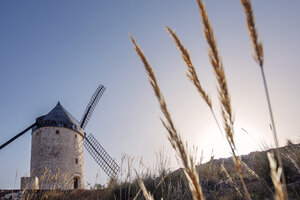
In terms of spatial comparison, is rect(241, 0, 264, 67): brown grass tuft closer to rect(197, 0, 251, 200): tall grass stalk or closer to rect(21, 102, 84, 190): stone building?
rect(197, 0, 251, 200): tall grass stalk

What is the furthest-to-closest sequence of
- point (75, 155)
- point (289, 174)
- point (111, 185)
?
point (75, 155) → point (289, 174) → point (111, 185)

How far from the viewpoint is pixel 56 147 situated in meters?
14.1

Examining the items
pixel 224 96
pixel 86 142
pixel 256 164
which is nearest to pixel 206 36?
pixel 224 96

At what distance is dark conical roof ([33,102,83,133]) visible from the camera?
14516 mm

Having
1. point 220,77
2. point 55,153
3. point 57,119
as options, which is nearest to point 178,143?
point 220,77

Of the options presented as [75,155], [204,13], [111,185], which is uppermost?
[75,155]

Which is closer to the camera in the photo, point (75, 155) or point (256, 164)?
point (256, 164)

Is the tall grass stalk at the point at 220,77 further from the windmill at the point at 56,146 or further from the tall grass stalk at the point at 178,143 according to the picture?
the windmill at the point at 56,146

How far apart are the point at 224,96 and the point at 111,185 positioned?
423 cm

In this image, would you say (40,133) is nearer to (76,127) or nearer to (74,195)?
(76,127)

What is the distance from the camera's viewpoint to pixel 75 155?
15.0m

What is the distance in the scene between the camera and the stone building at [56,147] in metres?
13.6

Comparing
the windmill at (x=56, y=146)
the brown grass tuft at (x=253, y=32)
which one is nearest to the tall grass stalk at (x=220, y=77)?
the brown grass tuft at (x=253, y=32)

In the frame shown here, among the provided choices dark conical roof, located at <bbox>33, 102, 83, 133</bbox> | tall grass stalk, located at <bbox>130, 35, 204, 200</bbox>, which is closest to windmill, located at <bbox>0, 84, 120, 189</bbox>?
dark conical roof, located at <bbox>33, 102, 83, 133</bbox>
